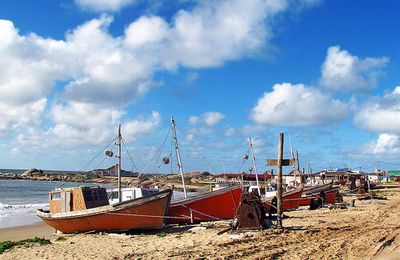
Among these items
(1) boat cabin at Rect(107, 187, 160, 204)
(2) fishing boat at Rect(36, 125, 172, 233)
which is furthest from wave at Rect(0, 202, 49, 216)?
(2) fishing boat at Rect(36, 125, 172, 233)

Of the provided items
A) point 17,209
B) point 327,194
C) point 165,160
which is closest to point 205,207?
point 165,160

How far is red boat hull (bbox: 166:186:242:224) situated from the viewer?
21453mm

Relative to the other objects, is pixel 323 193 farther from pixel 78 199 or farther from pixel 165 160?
pixel 78 199

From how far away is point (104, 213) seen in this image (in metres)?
18.6

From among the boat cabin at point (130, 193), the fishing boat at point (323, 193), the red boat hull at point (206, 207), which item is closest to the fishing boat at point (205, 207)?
the red boat hull at point (206, 207)

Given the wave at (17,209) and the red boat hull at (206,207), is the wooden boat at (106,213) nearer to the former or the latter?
the red boat hull at (206,207)

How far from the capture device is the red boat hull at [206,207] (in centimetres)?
2145

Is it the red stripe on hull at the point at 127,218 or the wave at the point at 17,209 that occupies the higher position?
the red stripe on hull at the point at 127,218

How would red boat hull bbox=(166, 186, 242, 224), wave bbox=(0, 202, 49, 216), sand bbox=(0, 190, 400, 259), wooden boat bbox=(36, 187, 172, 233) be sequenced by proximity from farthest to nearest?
1. wave bbox=(0, 202, 49, 216)
2. red boat hull bbox=(166, 186, 242, 224)
3. wooden boat bbox=(36, 187, 172, 233)
4. sand bbox=(0, 190, 400, 259)

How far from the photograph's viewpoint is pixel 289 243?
13.2m

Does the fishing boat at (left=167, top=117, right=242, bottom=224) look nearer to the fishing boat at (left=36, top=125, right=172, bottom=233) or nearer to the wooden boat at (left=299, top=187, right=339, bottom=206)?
the fishing boat at (left=36, top=125, right=172, bottom=233)

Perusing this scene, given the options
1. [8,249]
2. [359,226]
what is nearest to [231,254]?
[359,226]

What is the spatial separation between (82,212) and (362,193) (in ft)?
94.1

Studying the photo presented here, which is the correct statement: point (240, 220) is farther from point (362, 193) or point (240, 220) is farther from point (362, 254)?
point (362, 193)
